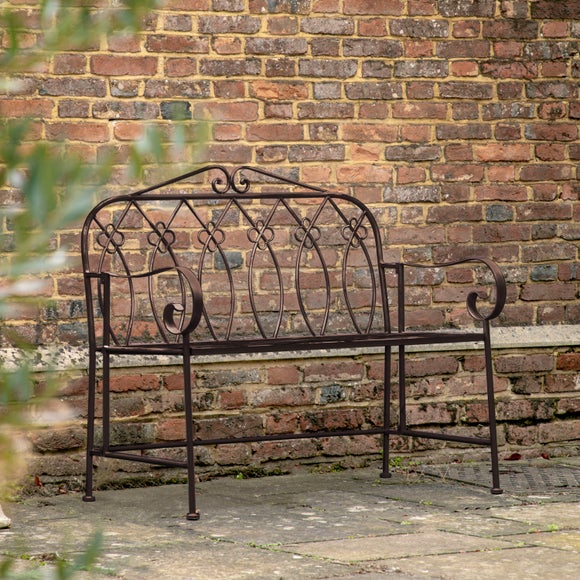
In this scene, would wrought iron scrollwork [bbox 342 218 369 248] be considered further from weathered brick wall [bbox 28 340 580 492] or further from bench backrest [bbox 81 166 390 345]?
weathered brick wall [bbox 28 340 580 492]

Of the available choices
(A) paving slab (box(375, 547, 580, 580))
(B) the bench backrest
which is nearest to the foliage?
(A) paving slab (box(375, 547, 580, 580))

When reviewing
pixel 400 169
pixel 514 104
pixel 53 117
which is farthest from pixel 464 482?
pixel 53 117

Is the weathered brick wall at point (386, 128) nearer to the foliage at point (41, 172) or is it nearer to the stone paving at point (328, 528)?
the stone paving at point (328, 528)

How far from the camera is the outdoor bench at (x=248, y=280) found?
172 inches

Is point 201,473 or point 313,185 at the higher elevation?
point 313,185

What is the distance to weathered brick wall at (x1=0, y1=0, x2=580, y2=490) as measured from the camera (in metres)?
4.52

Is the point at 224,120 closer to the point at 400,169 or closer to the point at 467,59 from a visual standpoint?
the point at 400,169

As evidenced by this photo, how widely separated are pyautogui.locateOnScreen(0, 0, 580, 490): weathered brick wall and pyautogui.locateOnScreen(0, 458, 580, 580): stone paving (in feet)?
1.15

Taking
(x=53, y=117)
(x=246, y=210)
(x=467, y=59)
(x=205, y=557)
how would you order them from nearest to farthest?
(x=205, y=557), (x=53, y=117), (x=246, y=210), (x=467, y=59)

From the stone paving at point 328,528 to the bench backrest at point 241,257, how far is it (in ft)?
2.07

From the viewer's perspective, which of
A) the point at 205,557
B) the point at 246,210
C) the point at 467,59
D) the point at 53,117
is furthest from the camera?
→ the point at 467,59

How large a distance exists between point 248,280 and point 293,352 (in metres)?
0.35

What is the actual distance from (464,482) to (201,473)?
1.02 m

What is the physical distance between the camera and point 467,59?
5094 millimetres
